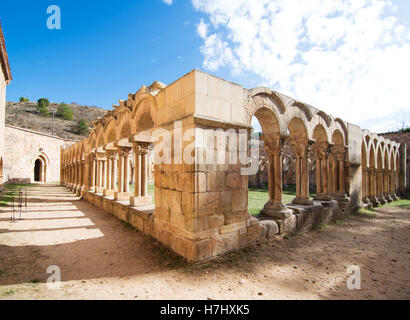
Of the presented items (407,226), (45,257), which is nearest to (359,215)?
(407,226)

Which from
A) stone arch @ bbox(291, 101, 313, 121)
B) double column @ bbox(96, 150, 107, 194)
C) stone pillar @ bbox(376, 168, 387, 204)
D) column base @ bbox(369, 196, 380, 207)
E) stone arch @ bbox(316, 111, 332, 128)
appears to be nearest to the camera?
stone arch @ bbox(291, 101, 313, 121)

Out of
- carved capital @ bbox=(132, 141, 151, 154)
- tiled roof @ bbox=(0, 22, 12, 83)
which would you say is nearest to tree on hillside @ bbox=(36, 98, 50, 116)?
tiled roof @ bbox=(0, 22, 12, 83)

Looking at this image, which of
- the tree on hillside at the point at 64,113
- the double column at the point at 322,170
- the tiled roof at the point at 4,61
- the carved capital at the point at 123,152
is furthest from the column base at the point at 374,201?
the tree on hillside at the point at 64,113

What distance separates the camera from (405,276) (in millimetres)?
3014

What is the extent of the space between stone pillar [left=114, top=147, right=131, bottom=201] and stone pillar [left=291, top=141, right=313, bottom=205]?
17.6ft

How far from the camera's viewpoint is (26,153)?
19312mm

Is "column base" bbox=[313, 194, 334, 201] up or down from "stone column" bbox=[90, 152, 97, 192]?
down

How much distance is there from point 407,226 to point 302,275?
17.7ft

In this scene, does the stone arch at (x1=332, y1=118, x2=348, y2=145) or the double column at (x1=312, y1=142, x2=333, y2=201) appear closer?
the double column at (x1=312, y1=142, x2=333, y2=201)

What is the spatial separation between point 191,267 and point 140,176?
347 cm

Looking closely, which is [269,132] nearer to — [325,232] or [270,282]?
[325,232]

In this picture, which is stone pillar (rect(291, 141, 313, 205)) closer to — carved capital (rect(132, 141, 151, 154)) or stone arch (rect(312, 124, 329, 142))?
stone arch (rect(312, 124, 329, 142))

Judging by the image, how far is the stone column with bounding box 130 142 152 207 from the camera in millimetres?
5613

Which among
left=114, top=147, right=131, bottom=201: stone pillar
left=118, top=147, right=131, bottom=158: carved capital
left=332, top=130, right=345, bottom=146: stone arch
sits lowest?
Answer: left=114, top=147, right=131, bottom=201: stone pillar
